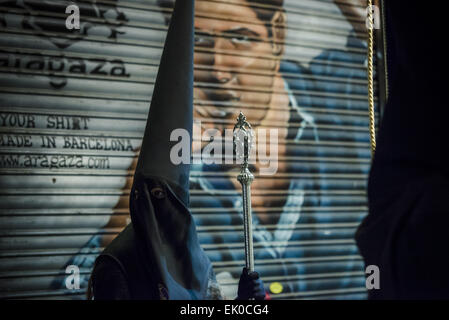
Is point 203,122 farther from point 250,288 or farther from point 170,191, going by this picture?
point 250,288

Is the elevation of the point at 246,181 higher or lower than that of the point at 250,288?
higher

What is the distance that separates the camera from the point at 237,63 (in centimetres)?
471

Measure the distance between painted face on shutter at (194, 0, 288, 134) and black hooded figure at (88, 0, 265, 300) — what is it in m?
2.49

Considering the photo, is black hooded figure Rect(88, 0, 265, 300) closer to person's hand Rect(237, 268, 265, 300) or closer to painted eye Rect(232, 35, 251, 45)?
person's hand Rect(237, 268, 265, 300)

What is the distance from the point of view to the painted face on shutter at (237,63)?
15.0 ft

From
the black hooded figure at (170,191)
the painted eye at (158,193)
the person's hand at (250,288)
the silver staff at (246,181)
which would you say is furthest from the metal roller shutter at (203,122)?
the person's hand at (250,288)

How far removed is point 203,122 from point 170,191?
2591 mm

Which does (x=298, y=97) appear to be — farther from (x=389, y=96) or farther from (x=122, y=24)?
(x=389, y=96)

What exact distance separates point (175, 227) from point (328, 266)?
3311 mm

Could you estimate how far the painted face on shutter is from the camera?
15.0 ft

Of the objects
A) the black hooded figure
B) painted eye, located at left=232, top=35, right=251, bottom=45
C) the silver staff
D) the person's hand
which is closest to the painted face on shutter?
painted eye, located at left=232, top=35, right=251, bottom=45

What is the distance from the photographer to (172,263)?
6.37 ft

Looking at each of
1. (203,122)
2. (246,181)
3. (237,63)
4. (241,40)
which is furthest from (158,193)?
(241,40)
